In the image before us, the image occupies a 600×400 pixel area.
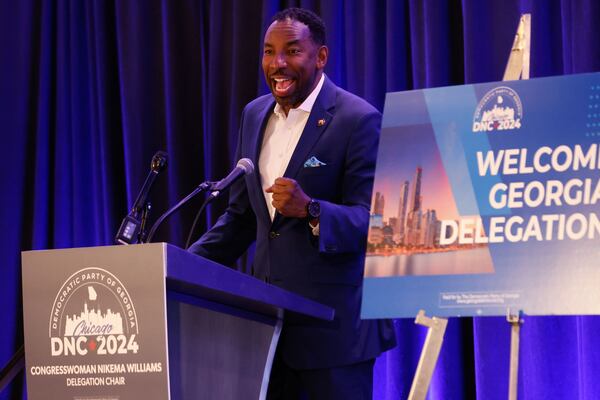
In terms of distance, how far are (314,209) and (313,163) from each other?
259 millimetres

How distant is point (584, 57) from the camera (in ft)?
9.89

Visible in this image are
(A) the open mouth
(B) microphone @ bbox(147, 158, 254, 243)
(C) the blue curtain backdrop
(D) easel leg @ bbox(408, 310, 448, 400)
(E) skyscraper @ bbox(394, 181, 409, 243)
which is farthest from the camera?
(C) the blue curtain backdrop

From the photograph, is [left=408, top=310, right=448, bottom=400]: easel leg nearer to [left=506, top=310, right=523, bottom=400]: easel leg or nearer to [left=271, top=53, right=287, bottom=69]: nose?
[left=506, top=310, right=523, bottom=400]: easel leg

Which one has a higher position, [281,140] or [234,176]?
[281,140]

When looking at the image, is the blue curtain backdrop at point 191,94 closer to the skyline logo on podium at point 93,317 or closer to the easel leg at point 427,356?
the easel leg at point 427,356

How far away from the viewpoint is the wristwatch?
7.55ft

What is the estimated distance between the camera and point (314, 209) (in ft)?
7.59

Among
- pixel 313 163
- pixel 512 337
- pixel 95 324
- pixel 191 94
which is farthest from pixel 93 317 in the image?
pixel 191 94

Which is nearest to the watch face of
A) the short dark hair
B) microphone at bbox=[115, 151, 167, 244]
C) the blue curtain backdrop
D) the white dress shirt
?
the white dress shirt

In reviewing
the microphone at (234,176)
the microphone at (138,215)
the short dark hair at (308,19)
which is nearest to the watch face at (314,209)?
the microphone at (234,176)

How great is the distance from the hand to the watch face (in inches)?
0.5

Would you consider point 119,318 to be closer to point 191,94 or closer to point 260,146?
point 260,146

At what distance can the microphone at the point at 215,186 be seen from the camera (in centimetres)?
223

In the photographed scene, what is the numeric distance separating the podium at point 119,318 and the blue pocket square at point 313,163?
655 millimetres
